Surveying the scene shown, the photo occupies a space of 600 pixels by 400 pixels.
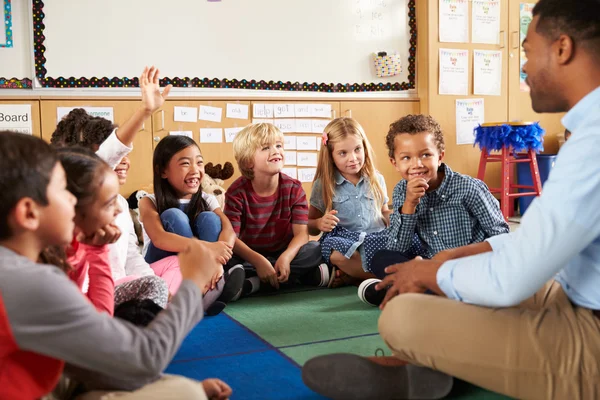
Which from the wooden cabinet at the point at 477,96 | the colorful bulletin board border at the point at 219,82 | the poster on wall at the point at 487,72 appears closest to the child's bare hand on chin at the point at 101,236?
the colorful bulletin board border at the point at 219,82

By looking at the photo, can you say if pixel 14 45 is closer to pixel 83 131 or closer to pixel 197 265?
pixel 83 131

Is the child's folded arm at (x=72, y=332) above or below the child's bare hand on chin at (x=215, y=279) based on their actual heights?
above

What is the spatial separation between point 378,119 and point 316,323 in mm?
2768

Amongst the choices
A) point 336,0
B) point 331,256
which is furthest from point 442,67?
point 331,256

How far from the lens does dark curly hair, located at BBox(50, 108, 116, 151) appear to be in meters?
1.99

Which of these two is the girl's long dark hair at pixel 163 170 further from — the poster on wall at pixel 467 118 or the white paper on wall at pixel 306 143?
the poster on wall at pixel 467 118

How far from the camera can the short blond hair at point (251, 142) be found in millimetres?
2584

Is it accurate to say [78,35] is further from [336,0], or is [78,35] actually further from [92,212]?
[92,212]

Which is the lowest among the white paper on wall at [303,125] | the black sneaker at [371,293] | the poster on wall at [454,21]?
the black sneaker at [371,293]

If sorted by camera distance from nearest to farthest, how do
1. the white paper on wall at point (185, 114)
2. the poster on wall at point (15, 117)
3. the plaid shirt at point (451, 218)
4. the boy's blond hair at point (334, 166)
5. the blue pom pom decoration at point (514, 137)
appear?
the plaid shirt at point (451, 218), the boy's blond hair at point (334, 166), the poster on wall at point (15, 117), the white paper on wall at point (185, 114), the blue pom pom decoration at point (514, 137)

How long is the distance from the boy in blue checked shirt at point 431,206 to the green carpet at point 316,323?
158 mm

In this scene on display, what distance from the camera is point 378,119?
4.44m

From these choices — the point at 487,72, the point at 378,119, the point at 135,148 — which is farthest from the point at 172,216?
the point at 487,72

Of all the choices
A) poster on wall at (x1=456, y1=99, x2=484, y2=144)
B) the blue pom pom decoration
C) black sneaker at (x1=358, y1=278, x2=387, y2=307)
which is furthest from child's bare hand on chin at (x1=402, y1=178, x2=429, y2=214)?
poster on wall at (x1=456, y1=99, x2=484, y2=144)
